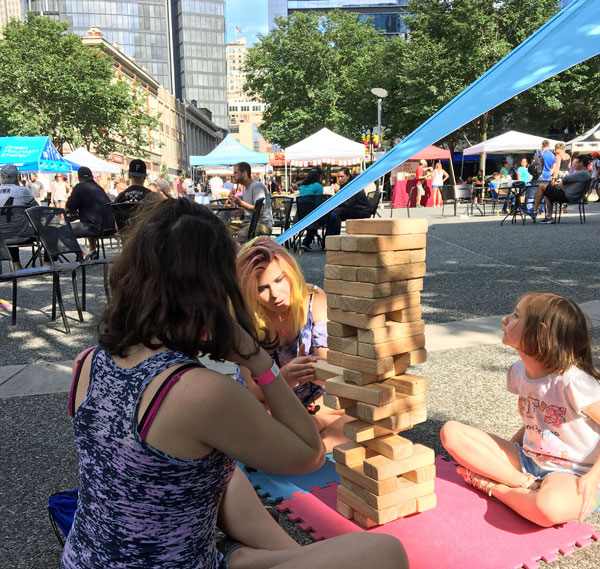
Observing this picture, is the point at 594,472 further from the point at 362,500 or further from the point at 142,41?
the point at 142,41

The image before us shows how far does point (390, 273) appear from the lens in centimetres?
228

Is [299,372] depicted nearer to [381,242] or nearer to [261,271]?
[261,271]

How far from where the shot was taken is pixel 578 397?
7.85 ft

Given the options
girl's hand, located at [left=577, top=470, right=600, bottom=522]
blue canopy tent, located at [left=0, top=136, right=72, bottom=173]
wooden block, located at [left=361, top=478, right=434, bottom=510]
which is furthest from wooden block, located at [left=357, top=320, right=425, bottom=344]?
blue canopy tent, located at [left=0, top=136, right=72, bottom=173]

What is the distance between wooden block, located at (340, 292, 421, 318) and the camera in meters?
2.26

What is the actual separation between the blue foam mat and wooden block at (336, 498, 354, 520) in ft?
0.89

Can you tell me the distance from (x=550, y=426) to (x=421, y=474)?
605mm

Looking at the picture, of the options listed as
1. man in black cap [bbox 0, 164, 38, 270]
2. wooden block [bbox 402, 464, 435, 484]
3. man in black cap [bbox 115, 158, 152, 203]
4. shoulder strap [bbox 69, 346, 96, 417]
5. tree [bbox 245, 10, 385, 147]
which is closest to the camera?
shoulder strap [bbox 69, 346, 96, 417]

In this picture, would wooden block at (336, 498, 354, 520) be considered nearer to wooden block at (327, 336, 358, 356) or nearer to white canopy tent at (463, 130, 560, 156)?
wooden block at (327, 336, 358, 356)

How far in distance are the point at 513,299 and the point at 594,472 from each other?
443 centimetres

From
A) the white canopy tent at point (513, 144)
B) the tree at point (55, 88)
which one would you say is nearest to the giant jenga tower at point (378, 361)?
the white canopy tent at point (513, 144)

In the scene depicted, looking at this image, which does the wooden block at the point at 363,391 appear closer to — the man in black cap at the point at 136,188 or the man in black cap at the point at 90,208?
the man in black cap at the point at 136,188

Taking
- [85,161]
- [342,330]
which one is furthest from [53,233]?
[85,161]

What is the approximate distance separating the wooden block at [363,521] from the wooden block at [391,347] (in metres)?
0.70
